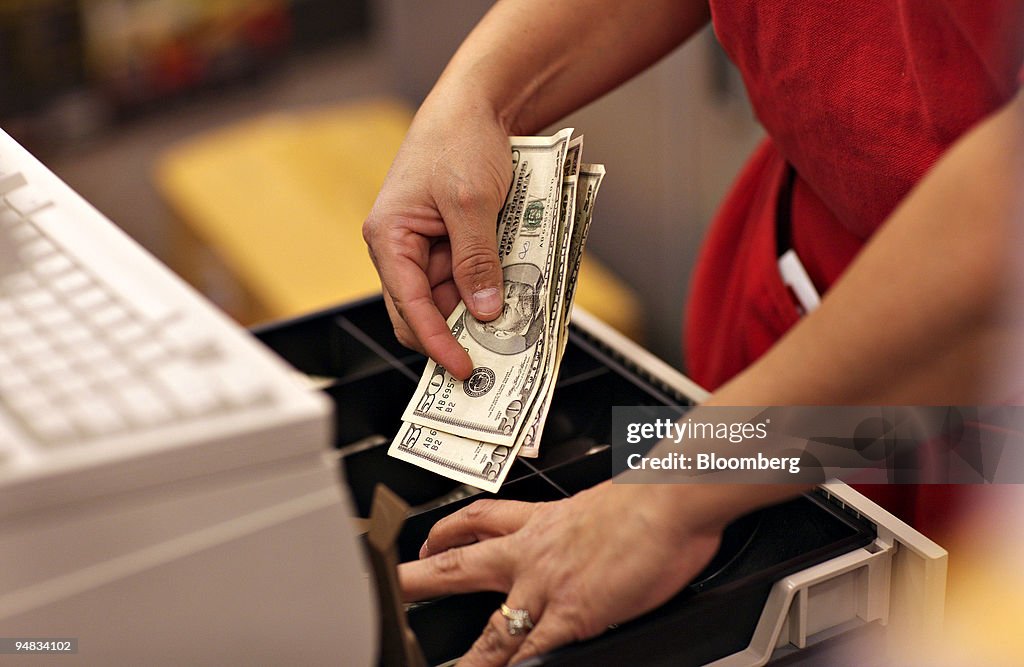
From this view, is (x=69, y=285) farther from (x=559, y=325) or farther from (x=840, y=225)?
(x=840, y=225)

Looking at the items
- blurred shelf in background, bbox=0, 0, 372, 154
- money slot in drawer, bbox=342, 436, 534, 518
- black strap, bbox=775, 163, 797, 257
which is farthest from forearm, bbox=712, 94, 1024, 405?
blurred shelf in background, bbox=0, 0, 372, 154

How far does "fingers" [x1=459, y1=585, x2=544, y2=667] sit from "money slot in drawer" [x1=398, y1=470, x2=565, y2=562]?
7 centimetres

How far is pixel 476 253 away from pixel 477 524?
212 mm

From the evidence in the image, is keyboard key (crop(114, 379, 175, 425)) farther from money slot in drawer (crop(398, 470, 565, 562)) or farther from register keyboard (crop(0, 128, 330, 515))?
money slot in drawer (crop(398, 470, 565, 562))

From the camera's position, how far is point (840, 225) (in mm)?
935

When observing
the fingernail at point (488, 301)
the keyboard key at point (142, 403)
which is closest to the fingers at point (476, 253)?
the fingernail at point (488, 301)

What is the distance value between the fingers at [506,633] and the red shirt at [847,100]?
1.25 feet

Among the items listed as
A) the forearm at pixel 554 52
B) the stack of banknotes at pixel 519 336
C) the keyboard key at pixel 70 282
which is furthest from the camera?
the forearm at pixel 554 52

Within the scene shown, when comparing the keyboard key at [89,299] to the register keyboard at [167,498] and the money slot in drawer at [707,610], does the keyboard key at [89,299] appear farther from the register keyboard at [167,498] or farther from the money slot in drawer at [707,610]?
the money slot in drawer at [707,610]

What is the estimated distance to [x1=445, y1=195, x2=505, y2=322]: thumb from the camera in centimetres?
82

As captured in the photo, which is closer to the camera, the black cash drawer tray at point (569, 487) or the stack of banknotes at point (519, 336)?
the black cash drawer tray at point (569, 487)

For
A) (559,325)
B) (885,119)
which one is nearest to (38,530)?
(559,325)

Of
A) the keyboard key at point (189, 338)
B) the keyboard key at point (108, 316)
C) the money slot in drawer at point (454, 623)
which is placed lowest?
the money slot in drawer at point (454, 623)

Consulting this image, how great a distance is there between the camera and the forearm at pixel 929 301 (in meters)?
0.51
